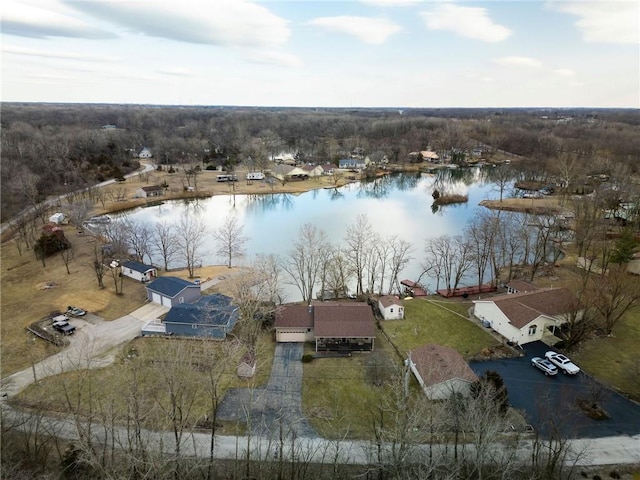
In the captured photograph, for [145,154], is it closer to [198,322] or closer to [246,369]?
[198,322]

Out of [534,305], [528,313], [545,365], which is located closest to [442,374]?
[545,365]

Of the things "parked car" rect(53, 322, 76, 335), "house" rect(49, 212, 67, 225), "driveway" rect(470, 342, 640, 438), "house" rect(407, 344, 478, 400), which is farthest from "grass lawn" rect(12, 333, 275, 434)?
"house" rect(49, 212, 67, 225)

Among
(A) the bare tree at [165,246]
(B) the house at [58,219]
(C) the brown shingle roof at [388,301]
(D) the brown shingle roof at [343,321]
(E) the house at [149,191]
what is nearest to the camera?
(D) the brown shingle roof at [343,321]

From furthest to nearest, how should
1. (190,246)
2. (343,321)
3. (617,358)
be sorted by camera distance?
(190,246)
(343,321)
(617,358)

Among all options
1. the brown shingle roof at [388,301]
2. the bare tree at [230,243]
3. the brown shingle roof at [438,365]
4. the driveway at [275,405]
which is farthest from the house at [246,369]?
the bare tree at [230,243]

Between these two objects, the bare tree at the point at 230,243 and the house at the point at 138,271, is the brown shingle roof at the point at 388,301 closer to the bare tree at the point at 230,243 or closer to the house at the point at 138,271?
the bare tree at the point at 230,243

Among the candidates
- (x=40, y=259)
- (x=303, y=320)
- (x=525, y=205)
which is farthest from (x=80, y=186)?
(x=525, y=205)
